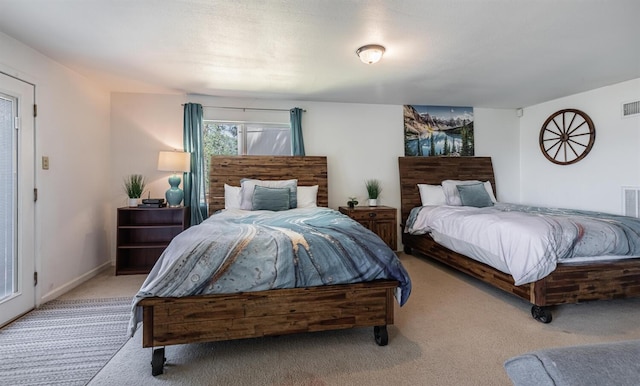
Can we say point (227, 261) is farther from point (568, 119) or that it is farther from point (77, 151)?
point (568, 119)

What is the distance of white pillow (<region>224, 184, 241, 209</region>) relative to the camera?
12.5 ft

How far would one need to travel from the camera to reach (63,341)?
215 centimetres

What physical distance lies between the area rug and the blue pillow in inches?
63.6

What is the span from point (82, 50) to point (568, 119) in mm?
6153

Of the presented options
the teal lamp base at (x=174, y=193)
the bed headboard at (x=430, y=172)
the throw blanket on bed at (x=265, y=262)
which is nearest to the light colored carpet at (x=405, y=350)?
the throw blanket on bed at (x=265, y=262)

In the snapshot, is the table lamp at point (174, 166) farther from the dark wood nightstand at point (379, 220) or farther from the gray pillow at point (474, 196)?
the gray pillow at point (474, 196)

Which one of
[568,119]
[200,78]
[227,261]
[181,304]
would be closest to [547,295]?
[227,261]

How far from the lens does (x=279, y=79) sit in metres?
3.50

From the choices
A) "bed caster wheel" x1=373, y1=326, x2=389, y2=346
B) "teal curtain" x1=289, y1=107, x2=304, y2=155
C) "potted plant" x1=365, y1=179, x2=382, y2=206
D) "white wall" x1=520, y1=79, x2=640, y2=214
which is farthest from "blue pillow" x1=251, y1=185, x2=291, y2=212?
"white wall" x1=520, y1=79, x2=640, y2=214

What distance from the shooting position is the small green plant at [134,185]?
3818 millimetres

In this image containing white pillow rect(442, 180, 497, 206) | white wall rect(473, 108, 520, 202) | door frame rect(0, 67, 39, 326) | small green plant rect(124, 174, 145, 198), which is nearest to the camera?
door frame rect(0, 67, 39, 326)

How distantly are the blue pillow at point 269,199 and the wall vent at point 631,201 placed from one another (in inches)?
170

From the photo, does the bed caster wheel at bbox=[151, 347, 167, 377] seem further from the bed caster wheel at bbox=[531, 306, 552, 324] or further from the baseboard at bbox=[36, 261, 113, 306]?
the bed caster wheel at bbox=[531, 306, 552, 324]

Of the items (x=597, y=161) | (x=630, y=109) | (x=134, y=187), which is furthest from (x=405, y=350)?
(x=630, y=109)
